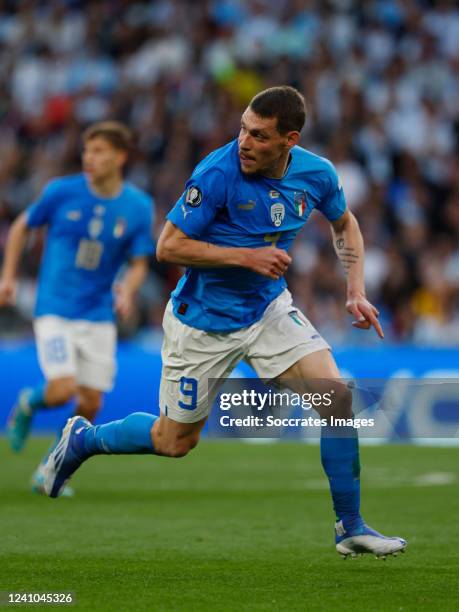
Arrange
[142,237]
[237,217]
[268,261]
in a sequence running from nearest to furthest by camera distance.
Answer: [268,261]
[237,217]
[142,237]

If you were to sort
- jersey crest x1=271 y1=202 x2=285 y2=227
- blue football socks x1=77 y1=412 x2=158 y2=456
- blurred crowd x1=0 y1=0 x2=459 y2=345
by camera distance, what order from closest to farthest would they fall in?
jersey crest x1=271 y1=202 x2=285 y2=227 → blue football socks x1=77 y1=412 x2=158 y2=456 → blurred crowd x1=0 y1=0 x2=459 y2=345

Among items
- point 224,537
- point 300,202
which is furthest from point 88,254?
point 300,202

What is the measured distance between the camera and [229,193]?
20.5 feet

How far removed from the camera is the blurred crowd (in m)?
16.5

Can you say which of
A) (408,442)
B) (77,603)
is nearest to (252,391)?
(77,603)

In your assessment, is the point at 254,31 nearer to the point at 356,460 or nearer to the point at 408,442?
the point at 408,442

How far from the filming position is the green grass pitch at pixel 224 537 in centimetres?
559

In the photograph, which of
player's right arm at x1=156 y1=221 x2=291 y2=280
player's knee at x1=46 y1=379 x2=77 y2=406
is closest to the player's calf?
player's right arm at x1=156 y1=221 x2=291 y2=280

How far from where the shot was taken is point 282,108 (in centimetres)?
621

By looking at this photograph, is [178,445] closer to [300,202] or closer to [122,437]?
[122,437]

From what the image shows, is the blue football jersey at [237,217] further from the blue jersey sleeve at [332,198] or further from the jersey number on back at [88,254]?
the jersey number on back at [88,254]

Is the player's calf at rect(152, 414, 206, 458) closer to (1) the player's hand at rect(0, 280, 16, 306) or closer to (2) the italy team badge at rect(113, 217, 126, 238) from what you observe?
(1) the player's hand at rect(0, 280, 16, 306)

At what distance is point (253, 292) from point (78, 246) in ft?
12.2

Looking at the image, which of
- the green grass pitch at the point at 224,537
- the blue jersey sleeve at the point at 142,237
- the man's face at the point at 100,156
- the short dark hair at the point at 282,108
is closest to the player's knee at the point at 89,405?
the green grass pitch at the point at 224,537
